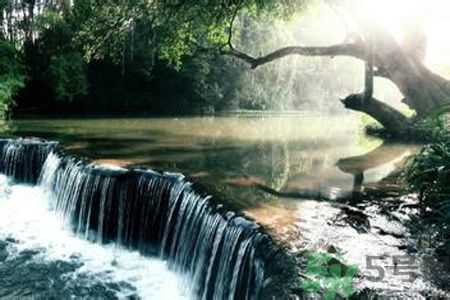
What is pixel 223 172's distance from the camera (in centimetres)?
912

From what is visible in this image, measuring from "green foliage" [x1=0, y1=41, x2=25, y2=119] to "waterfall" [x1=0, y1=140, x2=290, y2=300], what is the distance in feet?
22.5

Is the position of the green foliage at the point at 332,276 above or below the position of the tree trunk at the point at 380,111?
below

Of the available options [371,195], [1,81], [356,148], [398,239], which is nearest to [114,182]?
[371,195]

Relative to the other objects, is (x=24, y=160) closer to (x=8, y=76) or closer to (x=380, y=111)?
(x=8, y=76)

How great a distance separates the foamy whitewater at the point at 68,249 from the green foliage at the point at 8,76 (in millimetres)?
7547

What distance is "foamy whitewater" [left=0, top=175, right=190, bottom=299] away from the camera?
6949mm

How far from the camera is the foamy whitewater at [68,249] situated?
695 centimetres

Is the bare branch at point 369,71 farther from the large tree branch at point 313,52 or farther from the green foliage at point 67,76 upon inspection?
the green foliage at point 67,76

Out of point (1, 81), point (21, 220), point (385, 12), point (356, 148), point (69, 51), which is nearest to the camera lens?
point (21, 220)

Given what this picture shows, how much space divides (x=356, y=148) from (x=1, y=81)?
13.5 meters

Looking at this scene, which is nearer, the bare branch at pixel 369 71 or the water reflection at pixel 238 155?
the water reflection at pixel 238 155

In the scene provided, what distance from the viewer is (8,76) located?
1895cm

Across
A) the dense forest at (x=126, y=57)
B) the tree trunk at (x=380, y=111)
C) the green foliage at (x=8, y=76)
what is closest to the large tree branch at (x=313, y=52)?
→ the dense forest at (x=126, y=57)

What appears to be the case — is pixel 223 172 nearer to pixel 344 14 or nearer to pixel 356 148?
pixel 356 148
